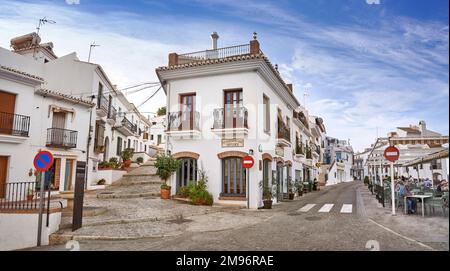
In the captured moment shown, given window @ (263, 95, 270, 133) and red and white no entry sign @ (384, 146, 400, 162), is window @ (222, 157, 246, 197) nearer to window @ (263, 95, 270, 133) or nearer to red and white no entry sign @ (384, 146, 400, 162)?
window @ (263, 95, 270, 133)

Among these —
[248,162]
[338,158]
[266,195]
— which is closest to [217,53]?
[248,162]

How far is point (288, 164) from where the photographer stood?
19.1 metres

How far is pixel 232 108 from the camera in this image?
1397cm

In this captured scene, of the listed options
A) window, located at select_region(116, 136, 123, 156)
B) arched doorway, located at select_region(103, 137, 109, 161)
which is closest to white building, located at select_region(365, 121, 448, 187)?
arched doorway, located at select_region(103, 137, 109, 161)

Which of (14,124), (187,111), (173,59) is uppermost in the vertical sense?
(173,59)

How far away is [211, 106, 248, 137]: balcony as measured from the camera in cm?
1327

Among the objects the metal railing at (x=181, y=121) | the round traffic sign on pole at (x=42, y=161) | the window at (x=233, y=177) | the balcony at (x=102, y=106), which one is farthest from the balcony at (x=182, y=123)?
the balcony at (x=102, y=106)

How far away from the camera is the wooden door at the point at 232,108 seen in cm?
1378

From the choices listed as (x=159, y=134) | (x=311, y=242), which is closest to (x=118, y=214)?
(x=311, y=242)

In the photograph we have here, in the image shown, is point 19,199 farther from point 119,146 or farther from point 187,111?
point 119,146

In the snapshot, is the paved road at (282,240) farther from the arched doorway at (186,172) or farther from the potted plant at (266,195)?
the arched doorway at (186,172)

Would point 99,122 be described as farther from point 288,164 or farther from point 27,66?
point 288,164

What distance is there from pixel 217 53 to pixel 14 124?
10596 mm

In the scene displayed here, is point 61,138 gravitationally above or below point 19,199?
above
